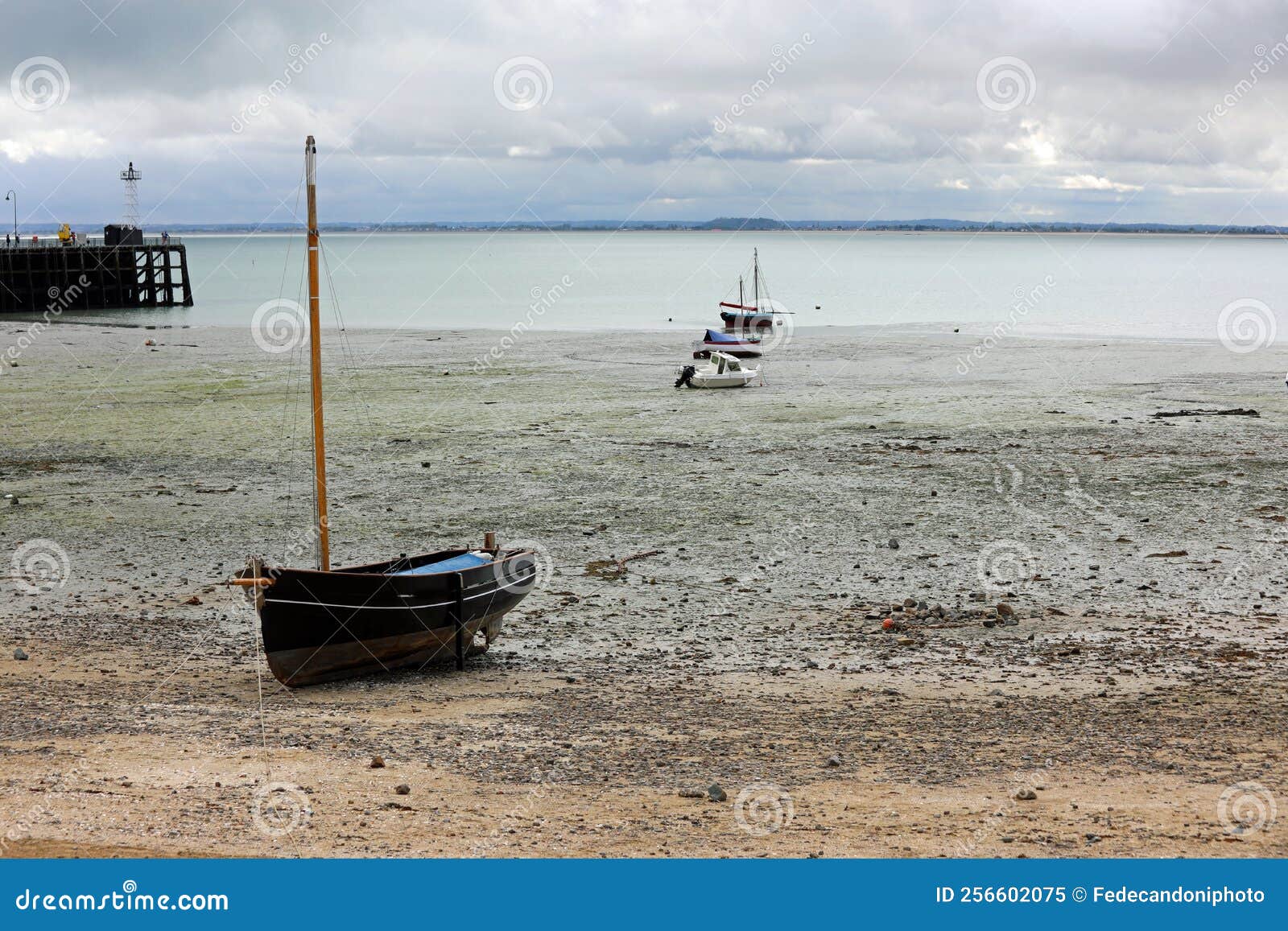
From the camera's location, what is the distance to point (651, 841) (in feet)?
31.3

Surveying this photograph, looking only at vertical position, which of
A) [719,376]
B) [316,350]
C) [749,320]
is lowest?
[316,350]

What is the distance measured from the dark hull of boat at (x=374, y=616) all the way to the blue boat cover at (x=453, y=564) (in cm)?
23

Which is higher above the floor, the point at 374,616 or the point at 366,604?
the point at 366,604

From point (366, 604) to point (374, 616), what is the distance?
0.56 ft

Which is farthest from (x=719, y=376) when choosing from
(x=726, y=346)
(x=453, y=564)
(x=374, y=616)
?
(x=374, y=616)

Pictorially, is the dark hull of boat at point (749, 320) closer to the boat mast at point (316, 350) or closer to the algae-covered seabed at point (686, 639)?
the algae-covered seabed at point (686, 639)

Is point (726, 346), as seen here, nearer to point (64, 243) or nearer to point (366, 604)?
point (366, 604)

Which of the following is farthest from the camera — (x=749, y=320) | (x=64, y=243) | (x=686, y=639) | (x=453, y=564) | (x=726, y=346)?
(x=64, y=243)

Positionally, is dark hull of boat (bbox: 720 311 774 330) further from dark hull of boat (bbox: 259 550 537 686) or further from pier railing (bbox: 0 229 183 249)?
dark hull of boat (bbox: 259 550 537 686)

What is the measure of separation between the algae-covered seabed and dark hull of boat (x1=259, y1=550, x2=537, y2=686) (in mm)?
359

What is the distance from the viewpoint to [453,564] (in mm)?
16344

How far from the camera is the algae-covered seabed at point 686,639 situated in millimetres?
10062

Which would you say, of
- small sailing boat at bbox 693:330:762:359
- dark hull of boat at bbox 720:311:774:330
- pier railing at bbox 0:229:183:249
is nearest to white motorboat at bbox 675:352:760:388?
small sailing boat at bbox 693:330:762:359

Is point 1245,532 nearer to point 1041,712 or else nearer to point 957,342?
→ point 1041,712
